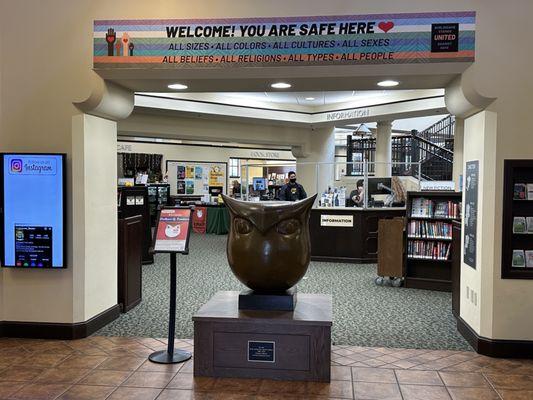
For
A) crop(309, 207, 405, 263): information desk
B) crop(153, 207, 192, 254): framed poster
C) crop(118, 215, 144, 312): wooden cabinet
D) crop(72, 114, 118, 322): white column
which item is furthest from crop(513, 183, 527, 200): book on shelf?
crop(309, 207, 405, 263): information desk

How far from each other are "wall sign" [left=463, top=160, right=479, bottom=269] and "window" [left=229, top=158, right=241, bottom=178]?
15588 millimetres

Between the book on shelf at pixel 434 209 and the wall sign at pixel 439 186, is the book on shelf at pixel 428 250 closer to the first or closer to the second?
the book on shelf at pixel 434 209

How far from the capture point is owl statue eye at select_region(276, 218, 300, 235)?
3.76 metres

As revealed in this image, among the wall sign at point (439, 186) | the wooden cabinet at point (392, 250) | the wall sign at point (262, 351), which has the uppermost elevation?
the wall sign at point (439, 186)

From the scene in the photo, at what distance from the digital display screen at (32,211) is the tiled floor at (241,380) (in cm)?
81

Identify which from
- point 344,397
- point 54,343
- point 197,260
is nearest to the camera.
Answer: point 344,397

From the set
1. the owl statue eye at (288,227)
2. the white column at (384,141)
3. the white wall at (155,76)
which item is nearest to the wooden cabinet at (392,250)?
the white wall at (155,76)

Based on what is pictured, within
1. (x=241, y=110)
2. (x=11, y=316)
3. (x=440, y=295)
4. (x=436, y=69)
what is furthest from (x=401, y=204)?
(x=11, y=316)

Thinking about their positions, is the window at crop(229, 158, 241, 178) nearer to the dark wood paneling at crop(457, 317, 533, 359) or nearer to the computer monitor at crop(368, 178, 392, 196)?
the computer monitor at crop(368, 178, 392, 196)

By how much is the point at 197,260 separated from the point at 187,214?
18.5 ft

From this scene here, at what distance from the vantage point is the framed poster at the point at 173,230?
4117 mm

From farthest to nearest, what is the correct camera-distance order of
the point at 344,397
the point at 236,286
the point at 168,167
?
1. the point at 168,167
2. the point at 236,286
3. the point at 344,397

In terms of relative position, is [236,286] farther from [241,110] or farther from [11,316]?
[241,110]

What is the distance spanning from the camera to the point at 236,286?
7328mm
